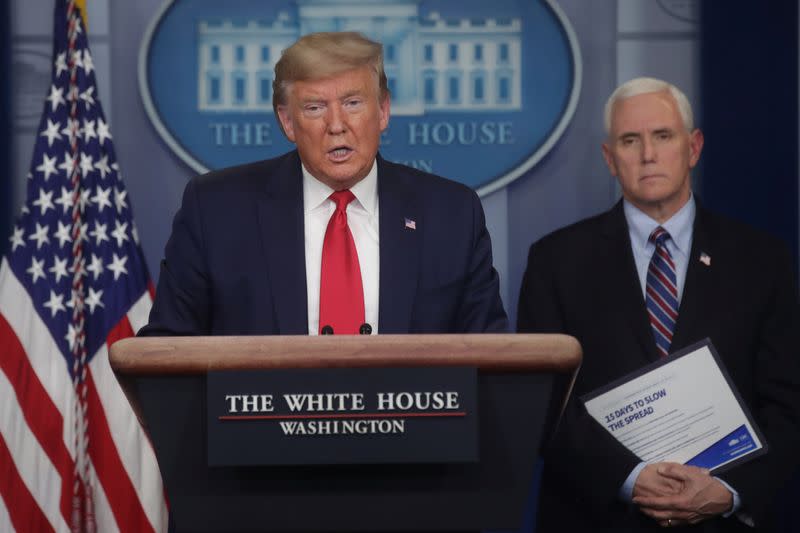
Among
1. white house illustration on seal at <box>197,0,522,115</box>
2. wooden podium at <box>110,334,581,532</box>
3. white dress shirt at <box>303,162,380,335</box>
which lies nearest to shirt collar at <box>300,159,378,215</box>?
white dress shirt at <box>303,162,380,335</box>

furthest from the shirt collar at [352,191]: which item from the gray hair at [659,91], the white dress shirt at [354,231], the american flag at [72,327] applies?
the american flag at [72,327]

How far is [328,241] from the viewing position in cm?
190

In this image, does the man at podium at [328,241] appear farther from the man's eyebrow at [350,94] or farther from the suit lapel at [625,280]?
the suit lapel at [625,280]

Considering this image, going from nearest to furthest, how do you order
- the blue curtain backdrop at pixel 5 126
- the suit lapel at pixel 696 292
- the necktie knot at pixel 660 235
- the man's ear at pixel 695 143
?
the suit lapel at pixel 696 292 < the necktie knot at pixel 660 235 < the man's ear at pixel 695 143 < the blue curtain backdrop at pixel 5 126

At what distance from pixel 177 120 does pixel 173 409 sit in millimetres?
2401

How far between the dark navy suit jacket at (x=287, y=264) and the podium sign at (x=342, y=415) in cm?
50

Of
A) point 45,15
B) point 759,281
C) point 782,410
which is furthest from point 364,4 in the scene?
point 782,410

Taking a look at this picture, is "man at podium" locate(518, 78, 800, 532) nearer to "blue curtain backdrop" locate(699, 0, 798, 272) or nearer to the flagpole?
"blue curtain backdrop" locate(699, 0, 798, 272)

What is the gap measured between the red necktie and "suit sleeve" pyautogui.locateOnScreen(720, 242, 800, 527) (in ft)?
3.92

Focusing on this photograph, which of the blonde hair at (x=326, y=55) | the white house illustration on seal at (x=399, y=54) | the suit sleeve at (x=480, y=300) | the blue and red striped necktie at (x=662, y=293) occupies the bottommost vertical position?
the blue and red striped necktie at (x=662, y=293)

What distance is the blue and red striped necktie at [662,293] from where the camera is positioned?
108 inches

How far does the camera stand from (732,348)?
2719 millimetres

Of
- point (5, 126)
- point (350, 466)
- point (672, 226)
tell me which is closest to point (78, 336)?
point (5, 126)

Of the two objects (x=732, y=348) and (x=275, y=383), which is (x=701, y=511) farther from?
(x=275, y=383)
